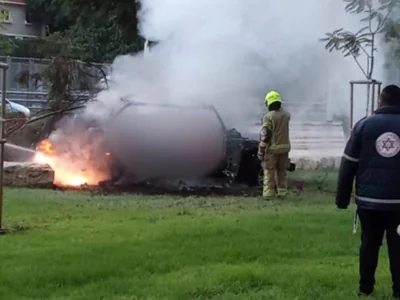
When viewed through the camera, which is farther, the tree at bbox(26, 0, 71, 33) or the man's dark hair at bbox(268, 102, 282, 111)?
the tree at bbox(26, 0, 71, 33)

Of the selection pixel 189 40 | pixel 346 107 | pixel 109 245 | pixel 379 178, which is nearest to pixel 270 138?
pixel 189 40

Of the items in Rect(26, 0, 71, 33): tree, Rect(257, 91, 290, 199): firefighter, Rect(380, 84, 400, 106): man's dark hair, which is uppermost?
Rect(26, 0, 71, 33): tree

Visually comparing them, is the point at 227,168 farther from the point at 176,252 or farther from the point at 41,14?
the point at 41,14

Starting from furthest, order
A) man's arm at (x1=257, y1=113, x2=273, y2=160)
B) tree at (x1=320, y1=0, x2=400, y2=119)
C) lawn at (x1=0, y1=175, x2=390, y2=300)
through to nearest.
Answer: man's arm at (x1=257, y1=113, x2=273, y2=160)
tree at (x1=320, y1=0, x2=400, y2=119)
lawn at (x1=0, y1=175, x2=390, y2=300)

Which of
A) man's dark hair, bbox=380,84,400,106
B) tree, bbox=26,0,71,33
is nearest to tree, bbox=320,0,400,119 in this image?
man's dark hair, bbox=380,84,400,106

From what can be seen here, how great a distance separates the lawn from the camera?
249 inches

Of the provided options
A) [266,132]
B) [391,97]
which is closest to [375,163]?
[391,97]

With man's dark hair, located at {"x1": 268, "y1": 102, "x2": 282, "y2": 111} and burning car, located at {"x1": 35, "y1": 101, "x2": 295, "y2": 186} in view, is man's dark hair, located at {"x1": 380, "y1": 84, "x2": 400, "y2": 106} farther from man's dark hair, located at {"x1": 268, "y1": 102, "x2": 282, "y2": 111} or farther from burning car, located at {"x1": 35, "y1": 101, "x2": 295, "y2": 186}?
burning car, located at {"x1": 35, "y1": 101, "x2": 295, "y2": 186}

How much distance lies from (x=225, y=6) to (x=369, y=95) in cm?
291

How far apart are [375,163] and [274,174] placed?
640 cm

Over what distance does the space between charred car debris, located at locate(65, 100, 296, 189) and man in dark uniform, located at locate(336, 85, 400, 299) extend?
7.31 meters

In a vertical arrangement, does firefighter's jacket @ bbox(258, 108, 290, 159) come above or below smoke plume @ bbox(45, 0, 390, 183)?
below

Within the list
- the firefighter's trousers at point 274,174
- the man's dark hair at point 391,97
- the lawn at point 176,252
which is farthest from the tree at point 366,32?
the man's dark hair at point 391,97

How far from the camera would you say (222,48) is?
13.9m
